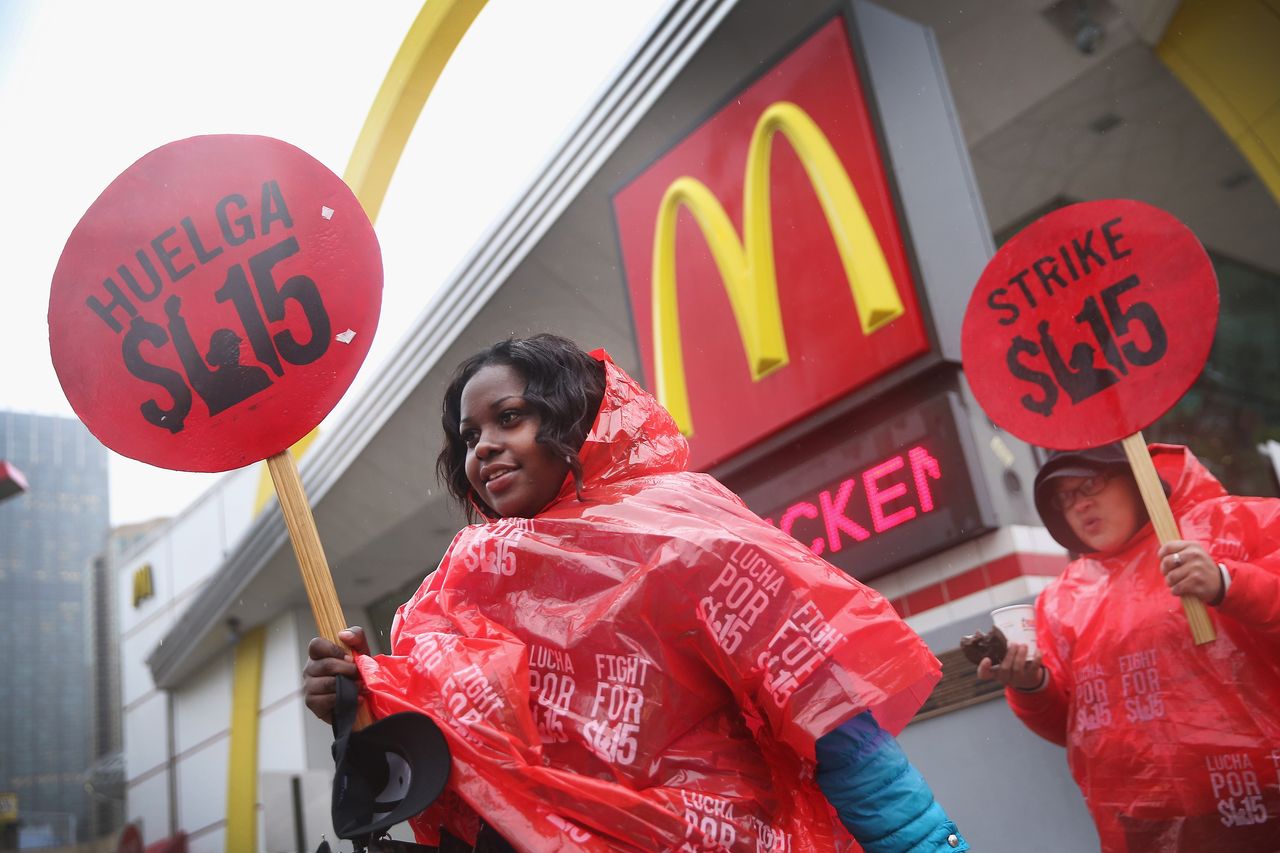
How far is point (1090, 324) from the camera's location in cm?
225

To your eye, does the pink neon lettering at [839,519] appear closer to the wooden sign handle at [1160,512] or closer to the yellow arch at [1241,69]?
the wooden sign handle at [1160,512]

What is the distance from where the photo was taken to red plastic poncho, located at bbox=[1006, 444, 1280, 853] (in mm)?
1958

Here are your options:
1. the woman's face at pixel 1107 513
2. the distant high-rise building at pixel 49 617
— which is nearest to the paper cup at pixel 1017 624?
the woman's face at pixel 1107 513

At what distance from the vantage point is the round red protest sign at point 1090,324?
7.04 feet

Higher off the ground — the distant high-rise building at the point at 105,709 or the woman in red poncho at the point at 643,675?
the distant high-rise building at the point at 105,709

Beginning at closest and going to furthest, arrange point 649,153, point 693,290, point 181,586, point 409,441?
1. point 693,290
2. point 649,153
3. point 409,441
4. point 181,586

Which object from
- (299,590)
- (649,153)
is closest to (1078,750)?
(649,153)

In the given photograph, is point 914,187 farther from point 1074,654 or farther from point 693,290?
point 1074,654

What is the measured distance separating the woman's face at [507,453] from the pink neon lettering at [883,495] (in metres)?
1.73

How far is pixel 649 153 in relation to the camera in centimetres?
434

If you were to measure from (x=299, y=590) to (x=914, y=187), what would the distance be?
6022 mm

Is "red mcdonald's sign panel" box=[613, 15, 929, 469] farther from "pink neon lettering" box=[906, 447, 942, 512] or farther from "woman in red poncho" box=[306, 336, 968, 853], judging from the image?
"woman in red poncho" box=[306, 336, 968, 853]

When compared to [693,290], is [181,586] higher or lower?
higher

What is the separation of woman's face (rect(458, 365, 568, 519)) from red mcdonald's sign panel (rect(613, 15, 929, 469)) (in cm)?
184
